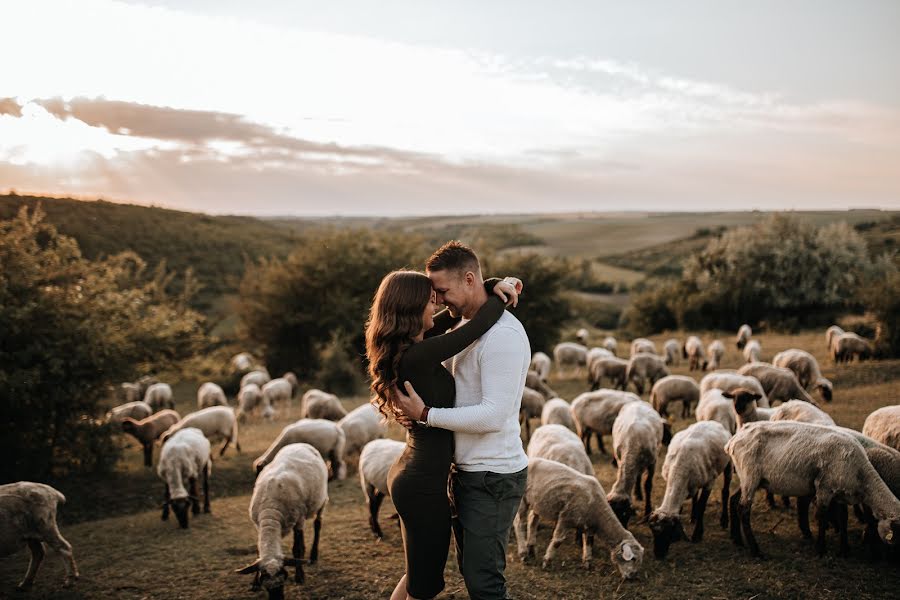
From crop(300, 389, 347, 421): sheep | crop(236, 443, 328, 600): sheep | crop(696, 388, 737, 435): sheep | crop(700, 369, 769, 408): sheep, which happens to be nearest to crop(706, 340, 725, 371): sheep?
crop(700, 369, 769, 408): sheep

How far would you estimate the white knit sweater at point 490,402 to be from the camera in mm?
3789

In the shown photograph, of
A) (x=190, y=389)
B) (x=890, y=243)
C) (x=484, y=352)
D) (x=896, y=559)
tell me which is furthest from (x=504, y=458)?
(x=890, y=243)

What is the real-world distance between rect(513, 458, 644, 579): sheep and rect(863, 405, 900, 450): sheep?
4.46 m

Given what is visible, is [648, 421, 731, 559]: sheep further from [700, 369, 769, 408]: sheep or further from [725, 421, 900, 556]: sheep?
[700, 369, 769, 408]: sheep

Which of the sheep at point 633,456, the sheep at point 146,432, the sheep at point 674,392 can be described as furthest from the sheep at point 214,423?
the sheep at point 674,392

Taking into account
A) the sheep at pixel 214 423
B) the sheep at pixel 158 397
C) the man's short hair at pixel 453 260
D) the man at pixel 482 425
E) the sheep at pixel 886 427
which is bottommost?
the sheep at pixel 158 397

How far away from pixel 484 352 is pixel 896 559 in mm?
6504

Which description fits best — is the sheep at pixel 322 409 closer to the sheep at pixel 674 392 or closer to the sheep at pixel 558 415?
the sheep at pixel 558 415

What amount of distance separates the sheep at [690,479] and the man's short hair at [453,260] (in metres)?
5.23

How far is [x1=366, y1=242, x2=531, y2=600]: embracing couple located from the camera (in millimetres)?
3879

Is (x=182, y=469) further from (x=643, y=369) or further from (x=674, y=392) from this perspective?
(x=643, y=369)

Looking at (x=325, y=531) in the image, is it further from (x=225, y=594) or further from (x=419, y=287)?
(x=419, y=287)

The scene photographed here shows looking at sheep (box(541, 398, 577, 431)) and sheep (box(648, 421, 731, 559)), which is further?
sheep (box(541, 398, 577, 431))

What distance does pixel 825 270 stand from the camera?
37625mm
